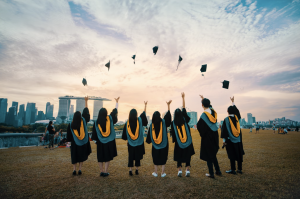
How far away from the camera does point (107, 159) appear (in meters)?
4.75

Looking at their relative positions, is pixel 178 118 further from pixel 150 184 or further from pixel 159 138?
pixel 150 184

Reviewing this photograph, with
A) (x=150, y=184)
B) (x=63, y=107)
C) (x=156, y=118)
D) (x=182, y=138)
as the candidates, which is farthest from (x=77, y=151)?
(x=63, y=107)

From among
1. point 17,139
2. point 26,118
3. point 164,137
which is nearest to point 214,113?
point 164,137

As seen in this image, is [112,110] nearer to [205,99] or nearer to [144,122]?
[144,122]

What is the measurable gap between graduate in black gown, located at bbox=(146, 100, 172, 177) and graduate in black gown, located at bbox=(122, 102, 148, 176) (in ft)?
1.19

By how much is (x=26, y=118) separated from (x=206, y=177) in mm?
122149

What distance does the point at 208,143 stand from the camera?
464 cm

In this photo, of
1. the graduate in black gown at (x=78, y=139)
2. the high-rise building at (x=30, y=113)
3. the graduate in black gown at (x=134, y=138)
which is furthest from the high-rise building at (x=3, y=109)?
the graduate in black gown at (x=134, y=138)

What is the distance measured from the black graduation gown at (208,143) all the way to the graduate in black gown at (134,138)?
1.93 meters

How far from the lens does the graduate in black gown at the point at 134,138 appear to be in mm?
4883

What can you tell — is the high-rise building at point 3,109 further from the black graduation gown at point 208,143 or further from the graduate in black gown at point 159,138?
the black graduation gown at point 208,143

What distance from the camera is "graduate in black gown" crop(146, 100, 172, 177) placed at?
15.5ft

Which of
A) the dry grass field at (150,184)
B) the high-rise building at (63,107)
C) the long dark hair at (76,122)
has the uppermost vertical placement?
the high-rise building at (63,107)

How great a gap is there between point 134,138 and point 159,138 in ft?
2.74
